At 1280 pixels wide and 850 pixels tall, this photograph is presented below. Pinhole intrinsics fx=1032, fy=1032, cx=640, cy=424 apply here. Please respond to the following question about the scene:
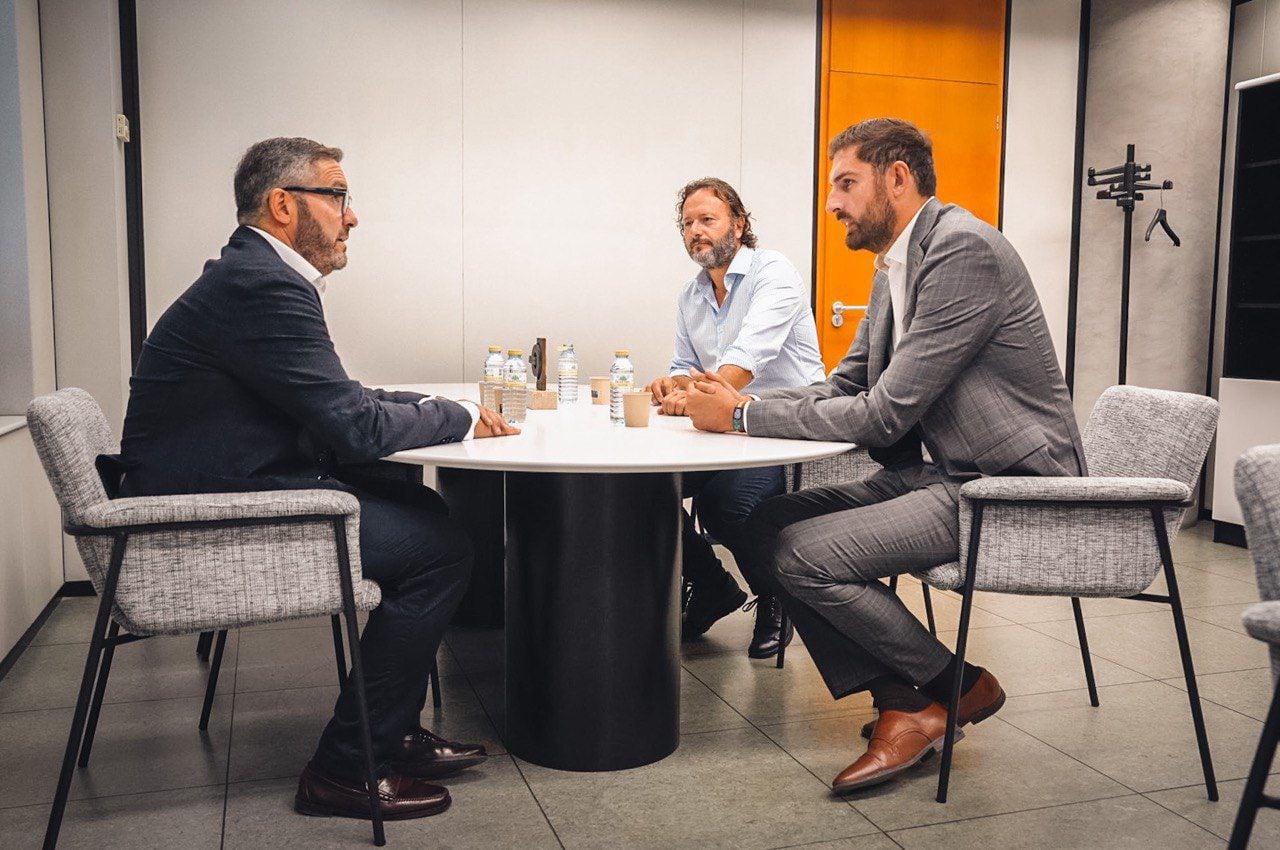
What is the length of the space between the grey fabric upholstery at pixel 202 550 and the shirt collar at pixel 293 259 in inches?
20.5

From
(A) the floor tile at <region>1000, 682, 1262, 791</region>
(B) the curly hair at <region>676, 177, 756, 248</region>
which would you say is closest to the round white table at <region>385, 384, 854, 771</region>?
(A) the floor tile at <region>1000, 682, 1262, 791</region>

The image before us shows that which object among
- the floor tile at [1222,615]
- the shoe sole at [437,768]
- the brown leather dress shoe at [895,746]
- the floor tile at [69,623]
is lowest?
the floor tile at [1222,615]

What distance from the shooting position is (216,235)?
14.1 ft

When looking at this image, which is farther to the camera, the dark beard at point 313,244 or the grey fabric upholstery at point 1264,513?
the dark beard at point 313,244

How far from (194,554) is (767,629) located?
1886 mm

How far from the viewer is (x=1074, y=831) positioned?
6.81 feet

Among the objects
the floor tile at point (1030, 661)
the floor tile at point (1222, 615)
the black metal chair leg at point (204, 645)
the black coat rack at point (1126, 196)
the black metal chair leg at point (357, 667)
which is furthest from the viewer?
the black coat rack at point (1126, 196)

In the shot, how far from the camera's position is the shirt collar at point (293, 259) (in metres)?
2.20

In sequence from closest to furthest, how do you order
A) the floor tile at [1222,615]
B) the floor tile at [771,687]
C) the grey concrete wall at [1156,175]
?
the floor tile at [771,687]
the floor tile at [1222,615]
the grey concrete wall at [1156,175]

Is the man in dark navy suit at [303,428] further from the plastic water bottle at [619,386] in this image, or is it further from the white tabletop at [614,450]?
the plastic water bottle at [619,386]

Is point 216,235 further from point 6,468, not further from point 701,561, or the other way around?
point 701,561

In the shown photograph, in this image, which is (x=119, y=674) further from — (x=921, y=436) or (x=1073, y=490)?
(x=1073, y=490)

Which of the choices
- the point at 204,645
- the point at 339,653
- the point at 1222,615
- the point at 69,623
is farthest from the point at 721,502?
the point at 69,623

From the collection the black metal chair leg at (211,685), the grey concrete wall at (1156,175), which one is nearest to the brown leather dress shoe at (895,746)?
the black metal chair leg at (211,685)
